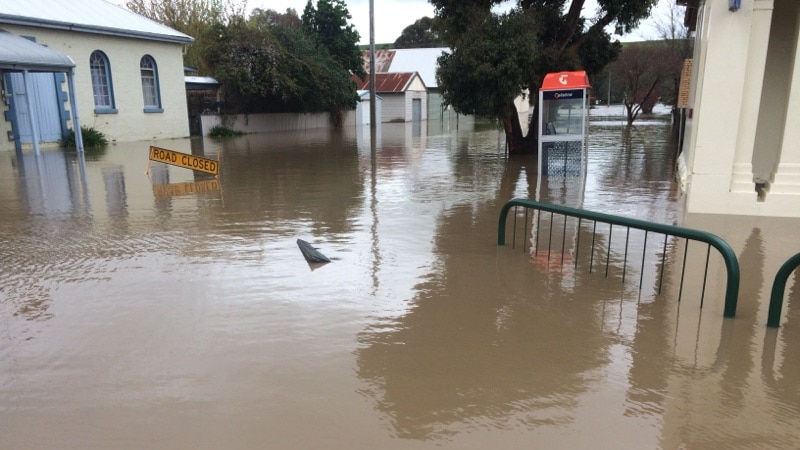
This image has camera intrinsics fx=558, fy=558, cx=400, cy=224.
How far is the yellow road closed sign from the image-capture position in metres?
11.5

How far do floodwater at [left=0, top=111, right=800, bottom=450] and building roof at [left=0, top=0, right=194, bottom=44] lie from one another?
13186 mm

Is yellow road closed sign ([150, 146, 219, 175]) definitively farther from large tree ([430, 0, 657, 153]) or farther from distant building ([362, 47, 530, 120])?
distant building ([362, 47, 530, 120])

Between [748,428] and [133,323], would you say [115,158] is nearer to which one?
[133,323]

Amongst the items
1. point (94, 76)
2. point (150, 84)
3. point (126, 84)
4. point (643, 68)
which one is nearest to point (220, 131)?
point (150, 84)

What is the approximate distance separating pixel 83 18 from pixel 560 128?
17.8 m

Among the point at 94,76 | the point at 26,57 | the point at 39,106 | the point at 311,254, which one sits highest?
the point at 26,57

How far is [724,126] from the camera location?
8062mm

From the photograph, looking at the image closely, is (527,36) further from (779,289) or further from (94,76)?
(94,76)

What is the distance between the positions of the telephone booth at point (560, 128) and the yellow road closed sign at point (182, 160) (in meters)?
7.08

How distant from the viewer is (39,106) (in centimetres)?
1903

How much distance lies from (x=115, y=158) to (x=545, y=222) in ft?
45.8

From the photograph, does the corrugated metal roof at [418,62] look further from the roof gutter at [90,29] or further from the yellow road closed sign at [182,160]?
the yellow road closed sign at [182,160]

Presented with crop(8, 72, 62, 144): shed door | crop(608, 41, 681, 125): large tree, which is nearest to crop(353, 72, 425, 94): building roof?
crop(608, 41, 681, 125): large tree

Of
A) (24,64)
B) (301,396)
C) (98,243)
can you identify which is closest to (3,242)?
(98,243)
